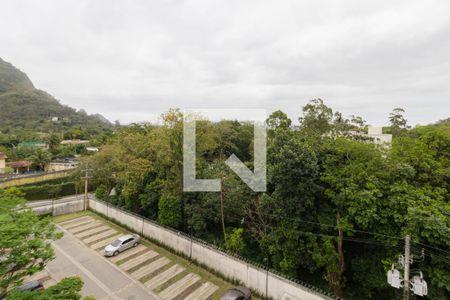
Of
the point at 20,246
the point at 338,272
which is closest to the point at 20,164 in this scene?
the point at 20,246

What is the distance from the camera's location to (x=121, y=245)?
10586 mm

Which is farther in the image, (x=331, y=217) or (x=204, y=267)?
(x=204, y=267)

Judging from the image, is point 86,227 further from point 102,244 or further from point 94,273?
point 94,273

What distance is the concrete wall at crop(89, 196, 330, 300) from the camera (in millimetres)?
7168

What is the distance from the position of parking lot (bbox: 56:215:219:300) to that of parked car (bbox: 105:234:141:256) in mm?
209

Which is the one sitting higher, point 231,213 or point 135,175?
point 135,175

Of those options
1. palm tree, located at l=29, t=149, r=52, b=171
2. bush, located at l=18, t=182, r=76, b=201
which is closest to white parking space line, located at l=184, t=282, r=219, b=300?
bush, located at l=18, t=182, r=76, b=201

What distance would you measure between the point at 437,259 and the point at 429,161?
3.53m

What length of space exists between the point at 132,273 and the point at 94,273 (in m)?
1.47

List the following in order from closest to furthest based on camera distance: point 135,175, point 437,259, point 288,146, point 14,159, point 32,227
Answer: point 32,227 < point 437,259 < point 288,146 < point 135,175 < point 14,159

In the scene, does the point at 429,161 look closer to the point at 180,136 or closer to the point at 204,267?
the point at 204,267

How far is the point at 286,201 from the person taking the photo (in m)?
8.20

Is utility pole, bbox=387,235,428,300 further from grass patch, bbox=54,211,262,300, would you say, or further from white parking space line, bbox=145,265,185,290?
white parking space line, bbox=145,265,185,290

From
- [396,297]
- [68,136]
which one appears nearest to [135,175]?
[396,297]
